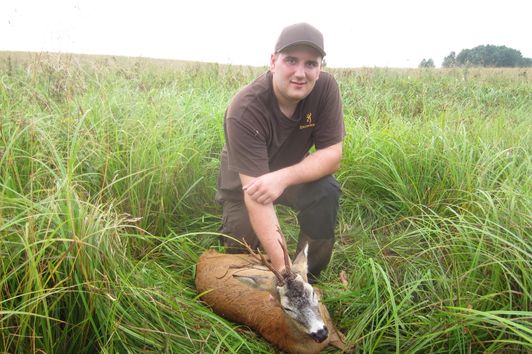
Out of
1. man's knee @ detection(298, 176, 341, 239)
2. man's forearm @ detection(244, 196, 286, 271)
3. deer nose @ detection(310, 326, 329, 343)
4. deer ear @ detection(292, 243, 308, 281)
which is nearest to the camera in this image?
deer nose @ detection(310, 326, 329, 343)

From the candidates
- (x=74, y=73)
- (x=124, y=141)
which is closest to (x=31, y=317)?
(x=124, y=141)

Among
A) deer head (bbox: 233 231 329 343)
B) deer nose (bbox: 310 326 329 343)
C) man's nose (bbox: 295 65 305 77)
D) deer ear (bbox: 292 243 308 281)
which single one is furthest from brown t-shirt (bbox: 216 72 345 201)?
deer nose (bbox: 310 326 329 343)

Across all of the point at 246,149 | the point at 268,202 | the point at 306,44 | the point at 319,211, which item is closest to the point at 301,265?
the point at 268,202

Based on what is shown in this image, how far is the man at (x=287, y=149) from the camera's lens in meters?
2.79

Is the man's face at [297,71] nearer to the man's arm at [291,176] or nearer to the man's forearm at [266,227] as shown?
the man's arm at [291,176]

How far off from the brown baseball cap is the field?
1.22 meters

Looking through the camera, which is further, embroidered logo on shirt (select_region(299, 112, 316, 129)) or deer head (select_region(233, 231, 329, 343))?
embroidered logo on shirt (select_region(299, 112, 316, 129))

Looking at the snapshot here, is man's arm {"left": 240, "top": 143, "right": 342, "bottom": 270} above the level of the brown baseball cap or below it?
below

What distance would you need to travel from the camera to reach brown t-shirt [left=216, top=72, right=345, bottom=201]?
291cm

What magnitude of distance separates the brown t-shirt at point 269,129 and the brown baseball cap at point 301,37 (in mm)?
289

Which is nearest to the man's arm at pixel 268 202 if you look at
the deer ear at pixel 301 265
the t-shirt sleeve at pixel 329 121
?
the deer ear at pixel 301 265

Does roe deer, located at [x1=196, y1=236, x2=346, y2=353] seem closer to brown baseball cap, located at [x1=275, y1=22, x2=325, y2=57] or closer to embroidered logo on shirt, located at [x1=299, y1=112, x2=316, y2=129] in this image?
embroidered logo on shirt, located at [x1=299, y1=112, x2=316, y2=129]

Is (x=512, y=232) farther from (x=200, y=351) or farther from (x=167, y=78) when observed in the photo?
(x=167, y=78)

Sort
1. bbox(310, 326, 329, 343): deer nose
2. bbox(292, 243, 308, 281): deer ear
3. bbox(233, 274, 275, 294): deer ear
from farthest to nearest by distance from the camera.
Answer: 1. bbox(292, 243, 308, 281): deer ear
2. bbox(233, 274, 275, 294): deer ear
3. bbox(310, 326, 329, 343): deer nose
